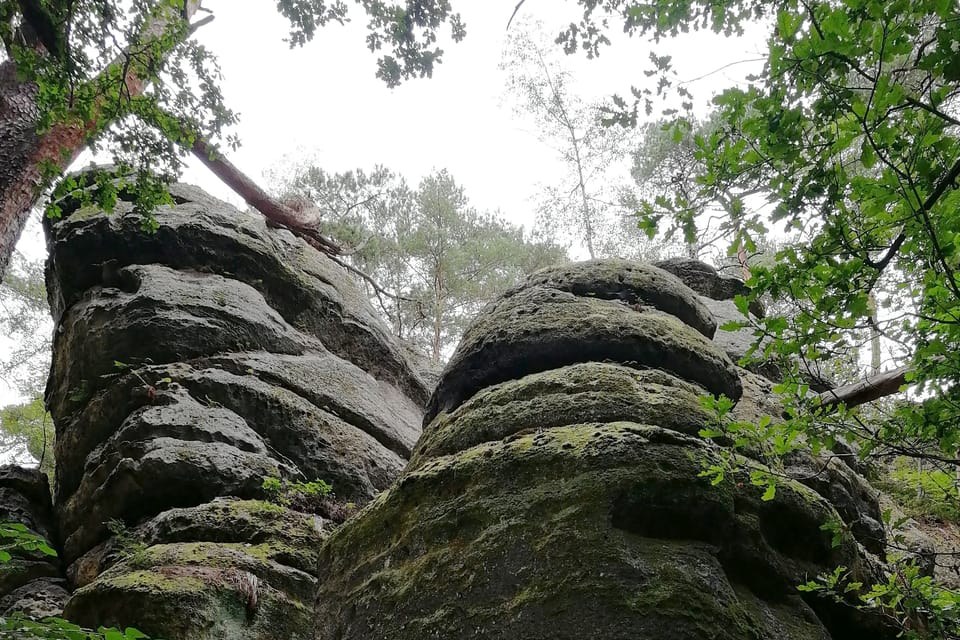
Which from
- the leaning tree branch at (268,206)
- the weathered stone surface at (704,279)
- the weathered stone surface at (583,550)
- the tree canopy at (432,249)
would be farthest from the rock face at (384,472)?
the tree canopy at (432,249)

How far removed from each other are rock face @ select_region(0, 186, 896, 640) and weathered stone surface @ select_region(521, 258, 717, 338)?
0.03 metres

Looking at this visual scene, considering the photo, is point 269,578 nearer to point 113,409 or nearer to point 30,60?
point 113,409

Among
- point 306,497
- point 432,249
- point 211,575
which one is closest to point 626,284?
point 306,497

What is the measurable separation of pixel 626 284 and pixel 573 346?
1.44 metres

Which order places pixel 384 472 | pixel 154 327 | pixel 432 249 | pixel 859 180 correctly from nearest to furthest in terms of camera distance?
pixel 859 180, pixel 154 327, pixel 384 472, pixel 432 249

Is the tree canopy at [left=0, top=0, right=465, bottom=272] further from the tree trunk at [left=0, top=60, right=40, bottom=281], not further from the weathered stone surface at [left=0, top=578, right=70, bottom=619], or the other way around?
the weathered stone surface at [left=0, top=578, right=70, bottom=619]

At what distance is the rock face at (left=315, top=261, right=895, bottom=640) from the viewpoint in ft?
9.51

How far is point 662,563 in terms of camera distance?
2.98 m

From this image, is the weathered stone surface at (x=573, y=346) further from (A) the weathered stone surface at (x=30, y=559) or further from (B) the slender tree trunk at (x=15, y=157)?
(B) the slender tree trunk at (x=15, y=157)

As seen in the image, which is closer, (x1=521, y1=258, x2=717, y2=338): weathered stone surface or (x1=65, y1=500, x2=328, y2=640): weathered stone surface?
(x1=65, y1=500, x2=328, y2=640): weathered stone surface

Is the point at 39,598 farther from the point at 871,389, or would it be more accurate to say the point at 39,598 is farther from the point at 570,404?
the point at 871,389

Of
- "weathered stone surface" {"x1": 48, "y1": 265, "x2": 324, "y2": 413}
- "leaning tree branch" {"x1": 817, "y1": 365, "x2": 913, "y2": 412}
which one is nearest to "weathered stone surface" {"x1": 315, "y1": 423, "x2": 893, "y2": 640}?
"leaning tree branch" {"x1": 817, "y1": 365, "x2": 913, "y2": 412}

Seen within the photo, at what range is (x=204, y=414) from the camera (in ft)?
20.3

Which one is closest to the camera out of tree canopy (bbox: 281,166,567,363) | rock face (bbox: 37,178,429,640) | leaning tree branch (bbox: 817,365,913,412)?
rock face (bbox: 37,178,429,640)
